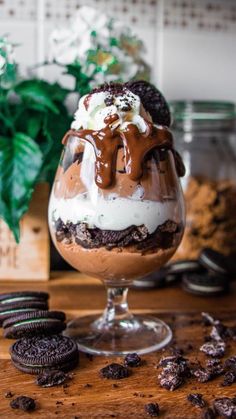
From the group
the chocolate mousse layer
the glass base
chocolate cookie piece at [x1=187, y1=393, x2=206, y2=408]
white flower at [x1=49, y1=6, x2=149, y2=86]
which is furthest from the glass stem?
white flower at [x1=49, y1=6, x2=149, y2=86]

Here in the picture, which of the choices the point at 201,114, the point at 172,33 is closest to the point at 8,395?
the point at 201,114

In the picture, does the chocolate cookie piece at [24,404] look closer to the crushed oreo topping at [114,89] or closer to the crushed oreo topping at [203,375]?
the crushed oreo topping at [203,375]

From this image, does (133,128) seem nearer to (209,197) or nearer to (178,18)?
(209,197)

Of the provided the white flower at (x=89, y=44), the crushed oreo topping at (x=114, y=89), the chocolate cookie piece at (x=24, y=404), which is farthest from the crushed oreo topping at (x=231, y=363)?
the white flower at (x=89, y=44)

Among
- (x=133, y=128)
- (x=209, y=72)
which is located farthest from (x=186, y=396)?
(x=209, y=72)

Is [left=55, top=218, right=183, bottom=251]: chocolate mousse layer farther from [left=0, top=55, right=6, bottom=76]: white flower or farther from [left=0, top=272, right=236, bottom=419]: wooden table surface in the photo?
[left=0, top=55, right=6, bottom=76]: white flower

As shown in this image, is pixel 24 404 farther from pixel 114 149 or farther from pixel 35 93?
pixel 35 93
